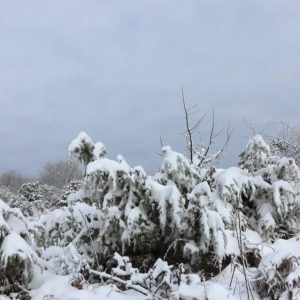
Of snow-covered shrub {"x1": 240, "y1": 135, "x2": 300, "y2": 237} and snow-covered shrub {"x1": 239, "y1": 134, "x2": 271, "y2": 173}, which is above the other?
snow-covered shrub {"x1": 239, "y1": 134, "x2": 271, "y2": 173}

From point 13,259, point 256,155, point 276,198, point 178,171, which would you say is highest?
point 256,155

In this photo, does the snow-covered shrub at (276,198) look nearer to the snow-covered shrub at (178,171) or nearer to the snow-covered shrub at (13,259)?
the snow-covered shrub at (178,171)

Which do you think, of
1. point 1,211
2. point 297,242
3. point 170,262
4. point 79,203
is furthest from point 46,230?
point 297,242

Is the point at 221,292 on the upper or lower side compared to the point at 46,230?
lower

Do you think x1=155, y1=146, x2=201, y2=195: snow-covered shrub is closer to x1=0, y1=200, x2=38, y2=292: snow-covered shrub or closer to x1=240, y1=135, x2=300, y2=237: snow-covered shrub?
x1=240, y1=135, x2=300, y2=237: snow-covered shrub

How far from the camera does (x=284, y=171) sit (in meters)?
5.31

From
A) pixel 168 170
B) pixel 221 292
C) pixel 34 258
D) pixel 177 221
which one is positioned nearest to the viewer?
pixel 221 292

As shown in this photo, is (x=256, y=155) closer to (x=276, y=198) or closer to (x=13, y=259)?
(x=276, y=198)

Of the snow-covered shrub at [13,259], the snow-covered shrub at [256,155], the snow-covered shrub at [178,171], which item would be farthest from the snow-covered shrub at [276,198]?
the snow-covered shrub at [13,259]

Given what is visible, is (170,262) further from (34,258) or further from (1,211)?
(1,211)

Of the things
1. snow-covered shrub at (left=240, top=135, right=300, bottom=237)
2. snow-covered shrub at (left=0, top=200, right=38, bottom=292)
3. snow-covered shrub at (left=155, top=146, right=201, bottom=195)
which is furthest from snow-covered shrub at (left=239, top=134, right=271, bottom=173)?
snow-covered shrub at (left=0, top=200, right=38, bottom=292)

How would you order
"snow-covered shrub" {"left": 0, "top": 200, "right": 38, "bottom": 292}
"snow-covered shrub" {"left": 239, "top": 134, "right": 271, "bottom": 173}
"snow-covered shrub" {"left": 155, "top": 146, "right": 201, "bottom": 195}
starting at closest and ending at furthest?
"snow-covered shrub" {"left": 0, "top": 200, "right": 38, "bottom": 292} → "snow-covered shrub" {"left": 155, "top": 146, "right": 201, "bottom": 195} → "snow-covered shrub" {"left": 239, "top": 134, "right": 271, "bottom": 173}

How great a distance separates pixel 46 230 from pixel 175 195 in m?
1.53

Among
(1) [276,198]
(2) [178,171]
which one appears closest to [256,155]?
(1) [276,198]
